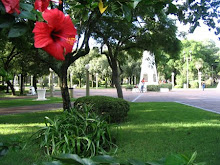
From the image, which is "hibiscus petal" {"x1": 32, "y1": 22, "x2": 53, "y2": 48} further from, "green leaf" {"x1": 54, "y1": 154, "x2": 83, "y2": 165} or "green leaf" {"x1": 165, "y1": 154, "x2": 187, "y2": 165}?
"green leaf" {"x1": 165, "y1": 154, "x2": 187, "y2": 165}

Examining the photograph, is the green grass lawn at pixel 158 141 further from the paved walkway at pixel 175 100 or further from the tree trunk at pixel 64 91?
the paved walkway at pixel 175 100

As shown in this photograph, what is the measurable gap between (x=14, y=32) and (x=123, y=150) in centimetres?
451

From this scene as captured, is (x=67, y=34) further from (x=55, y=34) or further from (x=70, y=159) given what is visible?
(x=70, y=159)

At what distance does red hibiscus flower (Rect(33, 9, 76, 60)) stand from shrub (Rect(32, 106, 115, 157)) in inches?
140

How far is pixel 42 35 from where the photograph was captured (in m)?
0.58

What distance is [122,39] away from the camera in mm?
14438

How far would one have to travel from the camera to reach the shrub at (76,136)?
4.29 m

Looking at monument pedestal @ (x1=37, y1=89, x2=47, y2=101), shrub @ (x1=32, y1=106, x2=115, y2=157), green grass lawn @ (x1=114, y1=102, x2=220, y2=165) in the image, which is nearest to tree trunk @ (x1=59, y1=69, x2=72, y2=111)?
green grass lawn @ (x1=114, y1=102, x2=220, y2=165)

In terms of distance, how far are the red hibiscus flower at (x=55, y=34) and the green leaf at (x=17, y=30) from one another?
0.24 ft

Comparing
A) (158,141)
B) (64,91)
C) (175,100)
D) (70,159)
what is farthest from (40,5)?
(175,100)

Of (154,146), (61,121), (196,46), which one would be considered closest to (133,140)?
(154,146)

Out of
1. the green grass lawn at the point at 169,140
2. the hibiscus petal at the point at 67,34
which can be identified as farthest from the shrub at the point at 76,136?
the hibiscus petal at the point at 67,34

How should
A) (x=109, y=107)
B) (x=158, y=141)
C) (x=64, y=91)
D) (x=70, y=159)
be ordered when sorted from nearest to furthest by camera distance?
(x=70, y=159)
(x=158, y=141)
(x=109, y=107)
(x=64, y=91)

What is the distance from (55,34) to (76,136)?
4.12 metres
